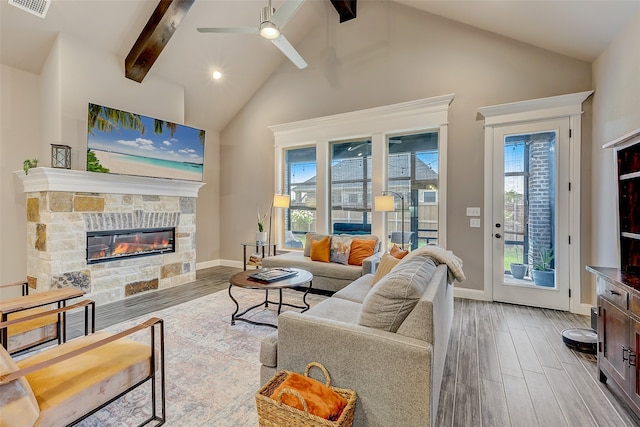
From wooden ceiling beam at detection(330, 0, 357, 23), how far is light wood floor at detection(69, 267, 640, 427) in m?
4.95

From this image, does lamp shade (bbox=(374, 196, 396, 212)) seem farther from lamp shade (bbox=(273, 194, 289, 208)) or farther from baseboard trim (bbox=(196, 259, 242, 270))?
baseboard trim (bbox=(196, 259, 242, 270))

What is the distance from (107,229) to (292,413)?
4019mm

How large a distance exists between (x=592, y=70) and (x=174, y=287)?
6.57 meters

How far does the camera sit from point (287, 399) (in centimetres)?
146

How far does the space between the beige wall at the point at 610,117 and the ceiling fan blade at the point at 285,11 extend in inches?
120

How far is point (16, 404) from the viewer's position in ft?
3.65

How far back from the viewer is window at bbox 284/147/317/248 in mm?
5625

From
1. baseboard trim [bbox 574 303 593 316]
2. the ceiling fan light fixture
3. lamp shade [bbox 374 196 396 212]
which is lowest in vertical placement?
baseboard trim [bbox 574 303 593 316]

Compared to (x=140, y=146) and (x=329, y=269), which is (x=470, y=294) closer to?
(x=329, y=269)

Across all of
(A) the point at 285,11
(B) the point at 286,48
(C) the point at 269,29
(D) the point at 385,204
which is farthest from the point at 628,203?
(B) the point at 286,48

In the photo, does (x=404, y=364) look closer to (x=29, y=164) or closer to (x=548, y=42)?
(x=548, y=42)

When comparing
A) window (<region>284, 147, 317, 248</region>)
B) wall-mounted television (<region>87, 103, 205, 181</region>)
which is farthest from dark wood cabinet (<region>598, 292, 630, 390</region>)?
wall-mounted television (<region>87, 103, 205, 181</region>)

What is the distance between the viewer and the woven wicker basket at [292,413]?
53.4 inches

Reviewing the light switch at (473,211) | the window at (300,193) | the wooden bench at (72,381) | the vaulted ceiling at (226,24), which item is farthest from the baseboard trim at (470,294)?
the wooden bench at (72,381)
